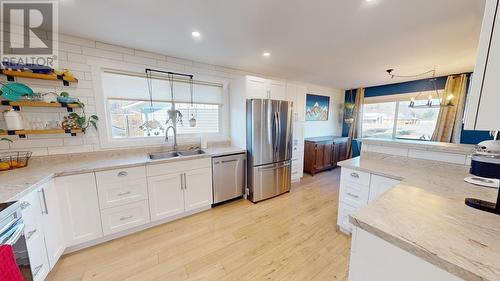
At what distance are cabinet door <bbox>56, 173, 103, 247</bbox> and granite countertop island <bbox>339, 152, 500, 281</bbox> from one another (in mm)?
2402

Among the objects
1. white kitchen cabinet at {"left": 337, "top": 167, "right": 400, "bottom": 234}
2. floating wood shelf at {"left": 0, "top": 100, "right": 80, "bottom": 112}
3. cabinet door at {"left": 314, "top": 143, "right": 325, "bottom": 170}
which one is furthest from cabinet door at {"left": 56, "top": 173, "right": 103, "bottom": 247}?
cabinet door at {"left": 314, "top": 143, "right": 325, "bottom": 170}

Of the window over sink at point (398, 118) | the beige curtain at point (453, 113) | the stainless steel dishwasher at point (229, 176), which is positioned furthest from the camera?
the window over sink at point (398, 118)

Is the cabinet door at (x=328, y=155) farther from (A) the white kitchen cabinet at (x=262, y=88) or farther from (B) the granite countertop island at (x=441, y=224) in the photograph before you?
(B) the granite countertop island at (x=441, y=224)

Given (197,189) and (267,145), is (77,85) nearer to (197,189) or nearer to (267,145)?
(197,189)

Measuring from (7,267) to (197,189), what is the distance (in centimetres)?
173

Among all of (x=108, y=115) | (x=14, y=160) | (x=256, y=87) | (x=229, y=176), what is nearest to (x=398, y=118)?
(x=256, y=87)

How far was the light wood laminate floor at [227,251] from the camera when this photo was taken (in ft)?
5.12

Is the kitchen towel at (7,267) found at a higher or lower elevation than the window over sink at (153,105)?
lower

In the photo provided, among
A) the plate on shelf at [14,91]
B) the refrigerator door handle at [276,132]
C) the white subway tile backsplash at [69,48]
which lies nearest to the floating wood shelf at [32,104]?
the plate on shelf at [14,91]

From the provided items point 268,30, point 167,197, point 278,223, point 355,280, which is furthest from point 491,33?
point 167,197

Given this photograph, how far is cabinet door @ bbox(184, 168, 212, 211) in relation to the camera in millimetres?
2412

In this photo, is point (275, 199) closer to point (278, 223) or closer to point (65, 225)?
point (278, 223)

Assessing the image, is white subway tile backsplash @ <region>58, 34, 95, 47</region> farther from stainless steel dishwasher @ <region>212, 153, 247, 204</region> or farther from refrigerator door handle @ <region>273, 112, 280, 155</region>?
refrigerator door handle @ <region>273, 112, 280, 155</region>

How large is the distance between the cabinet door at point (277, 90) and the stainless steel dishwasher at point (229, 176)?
1.24m
